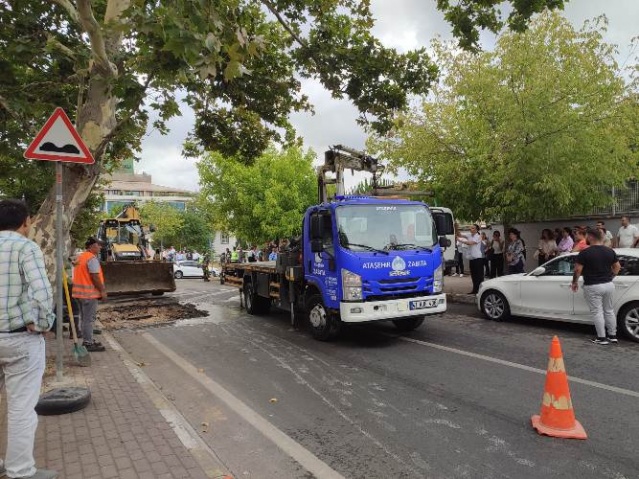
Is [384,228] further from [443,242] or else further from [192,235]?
[192,235]

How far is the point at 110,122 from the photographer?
22.8 feet

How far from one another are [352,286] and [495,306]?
3936 mm

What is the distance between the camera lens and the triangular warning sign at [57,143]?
5160mm

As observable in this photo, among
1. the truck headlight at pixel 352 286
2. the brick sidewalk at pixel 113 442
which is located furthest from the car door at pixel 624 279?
the brick sidewalk at pixel 113 442

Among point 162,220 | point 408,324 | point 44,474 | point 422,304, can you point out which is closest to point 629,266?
point 422,304

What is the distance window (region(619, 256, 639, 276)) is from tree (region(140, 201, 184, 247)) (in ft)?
187

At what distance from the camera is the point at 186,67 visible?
19.2 feet

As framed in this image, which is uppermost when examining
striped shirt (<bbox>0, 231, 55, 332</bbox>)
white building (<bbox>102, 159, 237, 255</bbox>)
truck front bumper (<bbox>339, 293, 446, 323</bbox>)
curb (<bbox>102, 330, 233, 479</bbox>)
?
white building (<bbox>102, 159, 237, 255</bbox>)

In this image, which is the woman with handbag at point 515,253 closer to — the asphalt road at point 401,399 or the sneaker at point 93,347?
the asphalt road at point 401,399

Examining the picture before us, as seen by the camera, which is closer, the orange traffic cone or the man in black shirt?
the orange traffic cone

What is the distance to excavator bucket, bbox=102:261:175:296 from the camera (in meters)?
14.5

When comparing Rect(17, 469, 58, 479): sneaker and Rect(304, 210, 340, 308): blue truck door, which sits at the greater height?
Rect(304, 210, 340, 308): blue truck door

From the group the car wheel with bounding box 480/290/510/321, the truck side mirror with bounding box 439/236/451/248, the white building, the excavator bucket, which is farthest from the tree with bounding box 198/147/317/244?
the white building

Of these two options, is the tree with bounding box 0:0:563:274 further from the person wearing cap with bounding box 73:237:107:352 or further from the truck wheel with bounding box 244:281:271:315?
the truck wheel with bounding box 244:281:271:315
